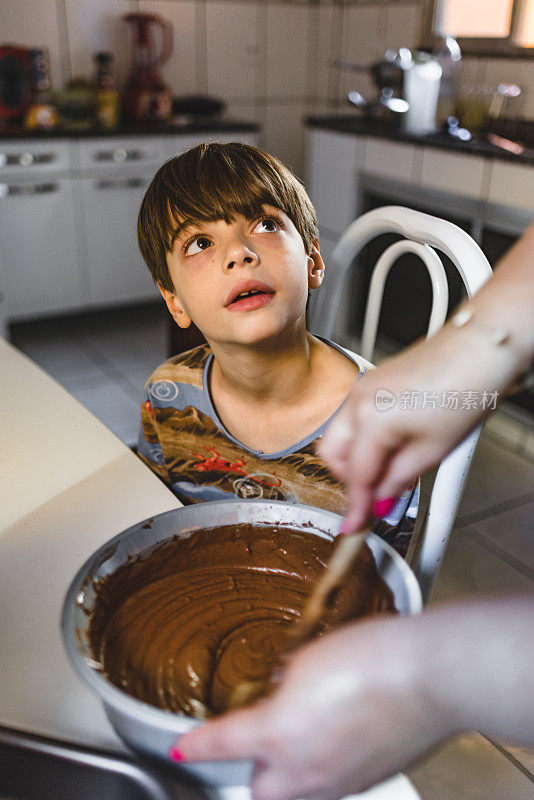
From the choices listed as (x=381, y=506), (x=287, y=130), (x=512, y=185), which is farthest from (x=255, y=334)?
(x=287, y=130)

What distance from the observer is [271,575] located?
2.01 feet

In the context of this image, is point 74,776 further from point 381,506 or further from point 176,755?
point 381,506

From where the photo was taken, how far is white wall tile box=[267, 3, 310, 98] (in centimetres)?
354

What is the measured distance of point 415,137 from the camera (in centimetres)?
239

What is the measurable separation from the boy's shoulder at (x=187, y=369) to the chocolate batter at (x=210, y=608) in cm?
44

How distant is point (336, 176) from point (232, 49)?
1.22 meters

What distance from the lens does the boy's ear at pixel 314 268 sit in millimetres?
940

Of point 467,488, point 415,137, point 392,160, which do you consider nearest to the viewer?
point 467,488

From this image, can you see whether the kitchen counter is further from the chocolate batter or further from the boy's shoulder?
the boy's shoulder

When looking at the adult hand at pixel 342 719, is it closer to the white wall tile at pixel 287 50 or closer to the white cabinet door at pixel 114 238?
the white cabinet door at pixel 114 238

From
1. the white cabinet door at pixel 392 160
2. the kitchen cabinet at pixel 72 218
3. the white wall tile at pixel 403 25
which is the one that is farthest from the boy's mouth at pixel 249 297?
the white wall tile at pixel 403 25

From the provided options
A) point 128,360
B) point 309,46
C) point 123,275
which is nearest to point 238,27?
point 309,46

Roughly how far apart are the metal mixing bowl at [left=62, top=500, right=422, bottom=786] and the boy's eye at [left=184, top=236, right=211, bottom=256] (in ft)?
1.22

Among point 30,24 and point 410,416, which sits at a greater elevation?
point 30,24
